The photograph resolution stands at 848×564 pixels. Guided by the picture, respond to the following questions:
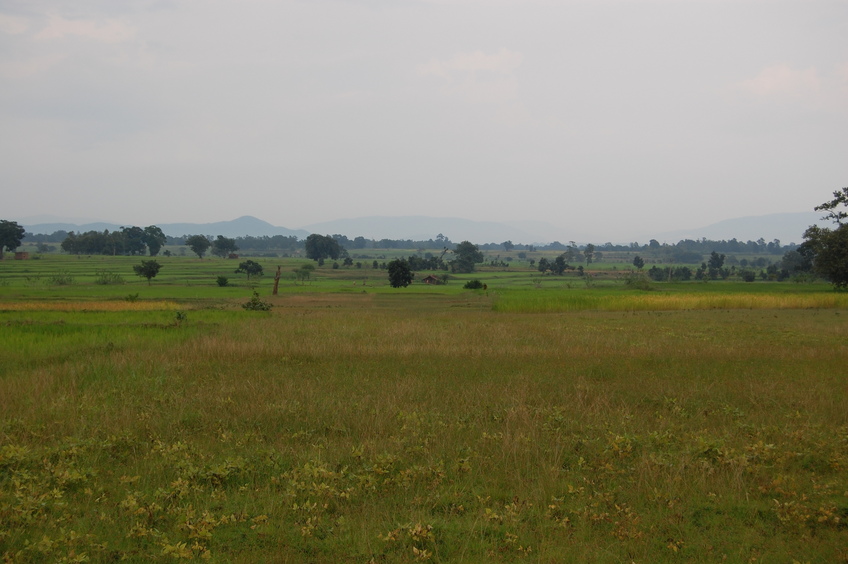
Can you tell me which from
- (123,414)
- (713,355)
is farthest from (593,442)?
(713,355)

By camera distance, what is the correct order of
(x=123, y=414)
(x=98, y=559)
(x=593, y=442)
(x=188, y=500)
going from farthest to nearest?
(x=123, y=414)
(x=593, y=442)
(x=188, y=500)
(x=98, y=559)

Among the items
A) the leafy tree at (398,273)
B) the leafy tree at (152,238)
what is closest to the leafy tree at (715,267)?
the leafy tree at (398,273)

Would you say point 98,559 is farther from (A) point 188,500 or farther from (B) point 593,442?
(B) point 593,442

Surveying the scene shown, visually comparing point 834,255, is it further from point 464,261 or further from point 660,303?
point 464,261

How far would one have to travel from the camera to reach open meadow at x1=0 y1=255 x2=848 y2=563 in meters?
5.39

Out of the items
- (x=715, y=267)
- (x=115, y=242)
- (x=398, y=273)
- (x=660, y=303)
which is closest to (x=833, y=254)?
(x=660, y=303)

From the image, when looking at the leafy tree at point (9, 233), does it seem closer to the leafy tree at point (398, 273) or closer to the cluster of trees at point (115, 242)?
the cluster of trees at point (115, 242)

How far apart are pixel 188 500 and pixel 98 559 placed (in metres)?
1.21

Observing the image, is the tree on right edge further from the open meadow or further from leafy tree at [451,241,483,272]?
leafy tree at [451,241,483,272]

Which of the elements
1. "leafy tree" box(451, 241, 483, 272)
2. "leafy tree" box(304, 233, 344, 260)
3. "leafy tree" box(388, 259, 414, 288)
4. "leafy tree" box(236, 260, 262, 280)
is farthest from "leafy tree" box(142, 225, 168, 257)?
"leafy tree" box(388, 259, 414, 288)

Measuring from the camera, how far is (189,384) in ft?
38.4

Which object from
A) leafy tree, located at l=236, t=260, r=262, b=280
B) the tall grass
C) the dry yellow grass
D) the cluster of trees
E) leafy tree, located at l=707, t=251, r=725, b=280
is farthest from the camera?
the cluster of trees

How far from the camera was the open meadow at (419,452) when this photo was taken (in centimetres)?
539

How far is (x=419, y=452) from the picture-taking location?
24.9ft
